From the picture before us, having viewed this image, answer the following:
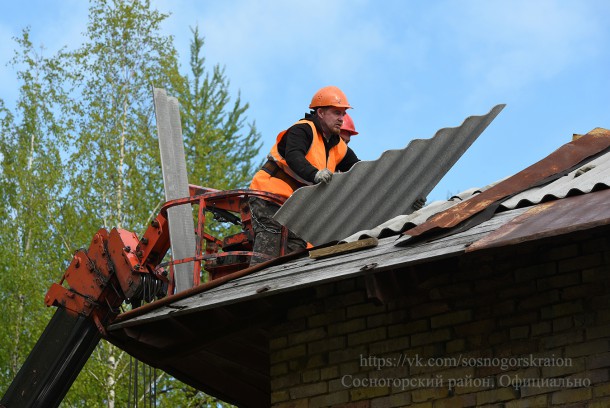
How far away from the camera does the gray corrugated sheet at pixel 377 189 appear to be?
1055 centimetres

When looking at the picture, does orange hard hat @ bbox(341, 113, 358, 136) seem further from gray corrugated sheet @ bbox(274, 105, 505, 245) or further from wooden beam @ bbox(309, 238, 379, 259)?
wooden beam @ bbox(309, 238, 379, 259)

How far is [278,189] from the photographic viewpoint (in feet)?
37.4

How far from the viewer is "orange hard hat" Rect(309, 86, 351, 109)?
11797 millimetres

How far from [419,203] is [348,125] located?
1.50 metres

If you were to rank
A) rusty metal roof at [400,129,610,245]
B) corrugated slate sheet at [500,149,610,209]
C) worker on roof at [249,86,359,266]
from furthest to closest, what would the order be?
worker on roof at [249,86,359,266], rusty metal roof at [400,129,610,245], corrugated slate sheet at [500,149,610,209]

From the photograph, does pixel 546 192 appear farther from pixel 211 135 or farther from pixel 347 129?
pixel 211 135

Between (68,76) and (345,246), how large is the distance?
16897mm

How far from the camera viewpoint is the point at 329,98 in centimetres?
1180

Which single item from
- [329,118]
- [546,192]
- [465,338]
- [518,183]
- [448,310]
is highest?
[329,118]

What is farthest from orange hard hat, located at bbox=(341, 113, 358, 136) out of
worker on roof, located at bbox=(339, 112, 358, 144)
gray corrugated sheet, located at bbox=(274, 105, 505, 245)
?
gray corrugated sheet, located at bbox=(274, 105, 505, 245)

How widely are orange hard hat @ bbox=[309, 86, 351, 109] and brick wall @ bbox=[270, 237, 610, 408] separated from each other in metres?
2.74

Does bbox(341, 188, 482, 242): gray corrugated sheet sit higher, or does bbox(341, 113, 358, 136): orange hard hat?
bbox(341, 113, 358, 136): orange hard hat

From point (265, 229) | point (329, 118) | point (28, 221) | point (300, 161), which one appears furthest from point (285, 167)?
point (28, 221)

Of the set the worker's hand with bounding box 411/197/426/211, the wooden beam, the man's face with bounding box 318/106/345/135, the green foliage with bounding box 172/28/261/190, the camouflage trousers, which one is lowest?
the wooden beam
